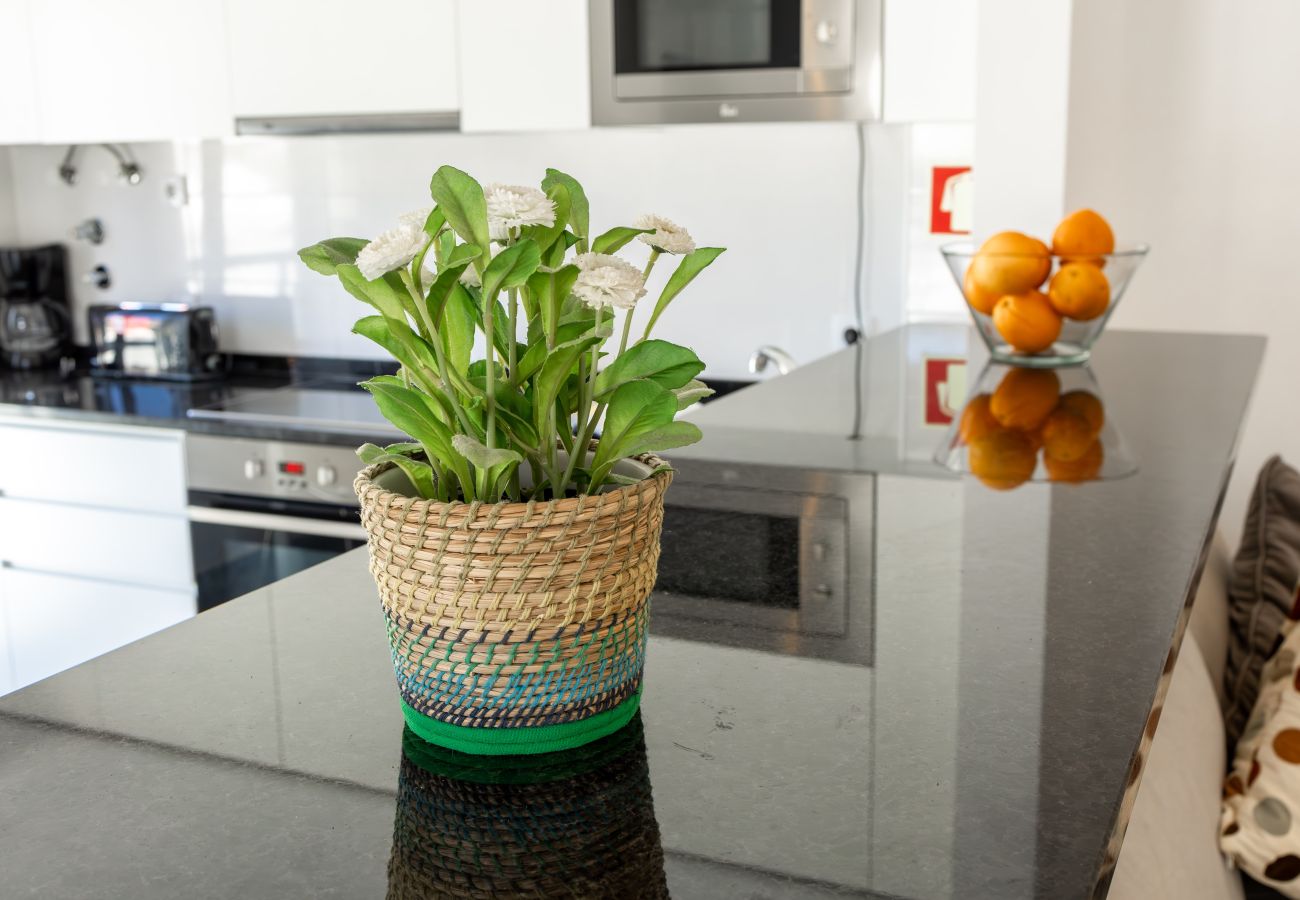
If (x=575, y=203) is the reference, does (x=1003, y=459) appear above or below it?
below

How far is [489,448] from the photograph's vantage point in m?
0.61

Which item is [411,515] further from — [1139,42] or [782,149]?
[782,149]

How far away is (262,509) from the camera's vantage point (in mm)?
2846

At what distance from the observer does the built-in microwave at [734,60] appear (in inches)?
90.1

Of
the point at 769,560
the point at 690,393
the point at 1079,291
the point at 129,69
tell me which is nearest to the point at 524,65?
the point at 129,69

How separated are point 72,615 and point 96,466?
15.5 inches

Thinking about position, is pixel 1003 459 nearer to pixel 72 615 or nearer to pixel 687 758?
pixel 687 758

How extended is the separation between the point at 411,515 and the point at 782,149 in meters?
2.37

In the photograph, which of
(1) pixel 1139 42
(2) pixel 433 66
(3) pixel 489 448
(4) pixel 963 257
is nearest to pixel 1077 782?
(3) pixel 489 448

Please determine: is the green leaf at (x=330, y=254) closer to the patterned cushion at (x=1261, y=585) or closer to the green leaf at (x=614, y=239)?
the green leaf at (x=614, y=239)

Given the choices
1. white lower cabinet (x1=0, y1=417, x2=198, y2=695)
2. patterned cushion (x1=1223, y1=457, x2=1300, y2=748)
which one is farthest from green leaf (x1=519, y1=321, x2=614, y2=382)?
white lower cabinet (x1=0, y1=417, x2=198, y2=695)

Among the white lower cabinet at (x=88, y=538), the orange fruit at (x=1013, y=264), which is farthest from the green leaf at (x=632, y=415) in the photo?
the white lower cabinet at (x=88, y=538)

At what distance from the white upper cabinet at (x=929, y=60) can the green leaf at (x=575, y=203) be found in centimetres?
170


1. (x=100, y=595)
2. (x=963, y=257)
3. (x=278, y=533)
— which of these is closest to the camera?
(x=963, y=257)
